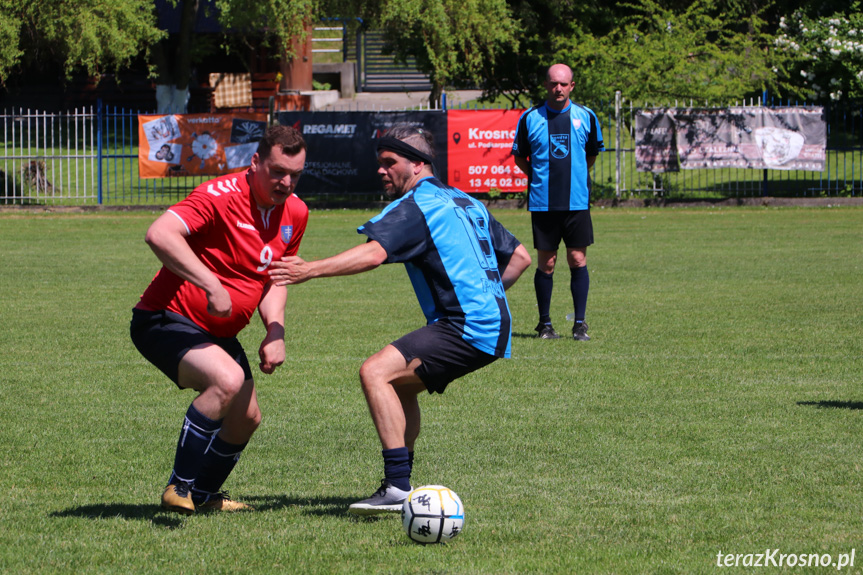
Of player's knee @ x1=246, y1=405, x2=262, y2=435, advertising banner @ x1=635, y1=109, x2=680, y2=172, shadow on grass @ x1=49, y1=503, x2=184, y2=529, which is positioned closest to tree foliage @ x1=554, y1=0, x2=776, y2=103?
advertising banner @ x1=635, y1=109, x2=680, y2=172

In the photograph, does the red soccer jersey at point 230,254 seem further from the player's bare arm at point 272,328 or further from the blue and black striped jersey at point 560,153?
the blue and black striped jersey at point 560,153

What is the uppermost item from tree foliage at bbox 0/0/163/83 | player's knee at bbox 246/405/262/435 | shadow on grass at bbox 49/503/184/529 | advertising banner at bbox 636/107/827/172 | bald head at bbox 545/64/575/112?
tree foliage at bbox 0/0/163/83

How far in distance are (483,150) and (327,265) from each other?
19.8m

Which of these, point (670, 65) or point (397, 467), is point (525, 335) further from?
point (670, 65)

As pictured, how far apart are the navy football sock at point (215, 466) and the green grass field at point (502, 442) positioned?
0.54ft

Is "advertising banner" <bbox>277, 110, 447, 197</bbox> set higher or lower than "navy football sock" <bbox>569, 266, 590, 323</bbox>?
higher

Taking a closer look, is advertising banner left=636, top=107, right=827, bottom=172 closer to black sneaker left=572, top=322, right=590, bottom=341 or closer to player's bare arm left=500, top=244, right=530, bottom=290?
black sneaker left=572, top=322, right=590, bottom=341

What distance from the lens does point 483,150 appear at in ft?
78.5

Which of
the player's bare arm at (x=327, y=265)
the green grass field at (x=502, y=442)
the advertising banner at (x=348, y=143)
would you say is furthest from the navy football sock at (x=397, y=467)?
the advertising banner at (x=348, y=143)

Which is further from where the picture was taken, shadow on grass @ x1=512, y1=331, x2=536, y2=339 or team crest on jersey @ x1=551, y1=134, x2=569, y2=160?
team crest on jersey @ x1=551, y1=134, x2=569, y2=160

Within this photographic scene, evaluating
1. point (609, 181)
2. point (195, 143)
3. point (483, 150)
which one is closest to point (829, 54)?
point (609, 181)

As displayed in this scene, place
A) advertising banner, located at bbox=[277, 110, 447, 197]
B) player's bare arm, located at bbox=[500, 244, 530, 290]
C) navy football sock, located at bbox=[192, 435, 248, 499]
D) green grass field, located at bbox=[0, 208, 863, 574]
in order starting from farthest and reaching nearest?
advertising banner, located at bbox=[277, 110, 447, 197] < player's bare arm, located at bbox=[500, 244, 530, 290] < navy football sock, located at bbox=[192, 435, 248, 499] < green grass field, located at bbox=[0, 208, 863, 574]

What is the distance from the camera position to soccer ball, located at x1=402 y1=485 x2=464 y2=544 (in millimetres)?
4406

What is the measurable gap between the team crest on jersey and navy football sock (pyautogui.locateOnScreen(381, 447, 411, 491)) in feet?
19.9
